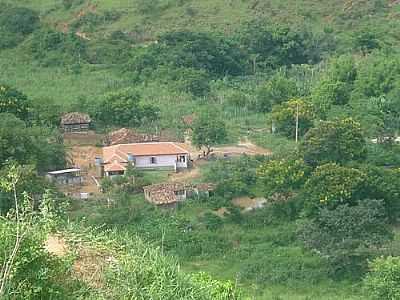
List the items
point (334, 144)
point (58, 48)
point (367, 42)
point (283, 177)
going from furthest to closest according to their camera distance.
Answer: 1. point (58, 48)
2. point (367, 42)
3. point (334, 144)
4. point (283, 177)

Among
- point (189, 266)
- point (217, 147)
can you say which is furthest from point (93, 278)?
point (217, 147)

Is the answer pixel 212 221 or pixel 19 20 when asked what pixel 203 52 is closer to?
pixel 19 20

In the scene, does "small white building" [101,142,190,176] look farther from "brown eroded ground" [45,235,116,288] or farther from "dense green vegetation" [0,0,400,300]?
"brown eroded ground" [45,235,116,288]

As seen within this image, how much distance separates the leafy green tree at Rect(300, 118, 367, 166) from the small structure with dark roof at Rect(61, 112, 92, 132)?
300 inches

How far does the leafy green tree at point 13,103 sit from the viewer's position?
2364 centimetres

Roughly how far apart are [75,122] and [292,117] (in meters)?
6.43

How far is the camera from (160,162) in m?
21.8

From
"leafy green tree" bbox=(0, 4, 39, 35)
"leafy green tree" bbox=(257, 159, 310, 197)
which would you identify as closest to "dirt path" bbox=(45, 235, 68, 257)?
"leafy green tree" bbox=(257, 159, 310, 197)

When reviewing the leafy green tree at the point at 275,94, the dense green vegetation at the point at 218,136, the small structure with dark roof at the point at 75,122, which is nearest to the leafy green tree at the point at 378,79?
the dense green vegetation at the point at 218,136

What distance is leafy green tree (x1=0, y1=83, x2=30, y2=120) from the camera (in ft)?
77.6

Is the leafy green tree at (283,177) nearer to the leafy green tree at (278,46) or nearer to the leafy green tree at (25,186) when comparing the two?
the leafy green tree at (25,186)

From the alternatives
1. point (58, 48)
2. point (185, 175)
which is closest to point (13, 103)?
point (185, 175)

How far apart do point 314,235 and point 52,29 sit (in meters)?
24.1

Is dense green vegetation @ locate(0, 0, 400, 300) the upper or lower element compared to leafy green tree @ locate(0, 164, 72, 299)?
lower
